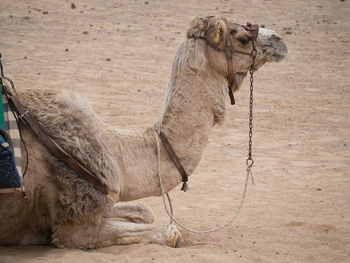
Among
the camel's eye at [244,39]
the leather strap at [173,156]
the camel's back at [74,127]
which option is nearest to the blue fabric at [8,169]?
the camel's back at [74,127]

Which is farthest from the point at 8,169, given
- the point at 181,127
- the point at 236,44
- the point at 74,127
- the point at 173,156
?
the point at 236,44

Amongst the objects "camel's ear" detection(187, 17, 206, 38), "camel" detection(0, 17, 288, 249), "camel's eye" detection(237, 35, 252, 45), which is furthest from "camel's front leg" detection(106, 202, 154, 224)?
"camel's eye" detection(237, 35, 252, 45)

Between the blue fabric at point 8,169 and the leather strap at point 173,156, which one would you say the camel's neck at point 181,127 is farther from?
the blue fabric at point 8,169

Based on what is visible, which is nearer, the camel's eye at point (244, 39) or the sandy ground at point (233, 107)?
the camel's eye at point (244, 39)

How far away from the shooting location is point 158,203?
6488mm

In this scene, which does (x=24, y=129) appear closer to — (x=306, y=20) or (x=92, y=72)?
(x=92, y=72)

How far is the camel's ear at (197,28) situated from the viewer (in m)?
4.75

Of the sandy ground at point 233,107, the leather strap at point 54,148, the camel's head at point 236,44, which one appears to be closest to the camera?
the leather strap at point 54,148

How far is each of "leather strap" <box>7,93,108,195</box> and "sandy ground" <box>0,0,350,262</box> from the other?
0.59 meters

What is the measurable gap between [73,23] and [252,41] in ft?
53.4

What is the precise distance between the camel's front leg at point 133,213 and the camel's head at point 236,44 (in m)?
1.52

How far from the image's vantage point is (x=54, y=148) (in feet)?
14.1

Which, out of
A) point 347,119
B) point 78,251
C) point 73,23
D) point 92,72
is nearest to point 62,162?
point 78,251

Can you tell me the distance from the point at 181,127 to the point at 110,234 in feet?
3.65
